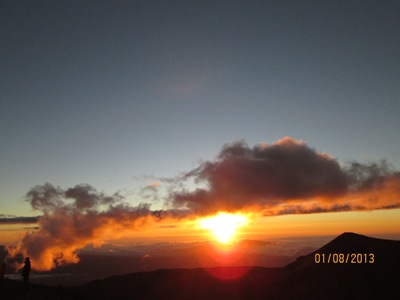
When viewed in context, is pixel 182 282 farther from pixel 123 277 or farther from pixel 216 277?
pixel 123 277

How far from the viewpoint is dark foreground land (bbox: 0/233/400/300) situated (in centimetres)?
5625

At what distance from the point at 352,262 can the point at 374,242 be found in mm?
7319

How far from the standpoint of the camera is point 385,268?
193 ft

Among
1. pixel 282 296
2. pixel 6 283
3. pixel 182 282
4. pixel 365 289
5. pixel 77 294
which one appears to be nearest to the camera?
pixel 6 283

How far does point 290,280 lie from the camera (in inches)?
2702

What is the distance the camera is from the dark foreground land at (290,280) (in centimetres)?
5625

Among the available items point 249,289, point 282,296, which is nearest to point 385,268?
point 282,296
